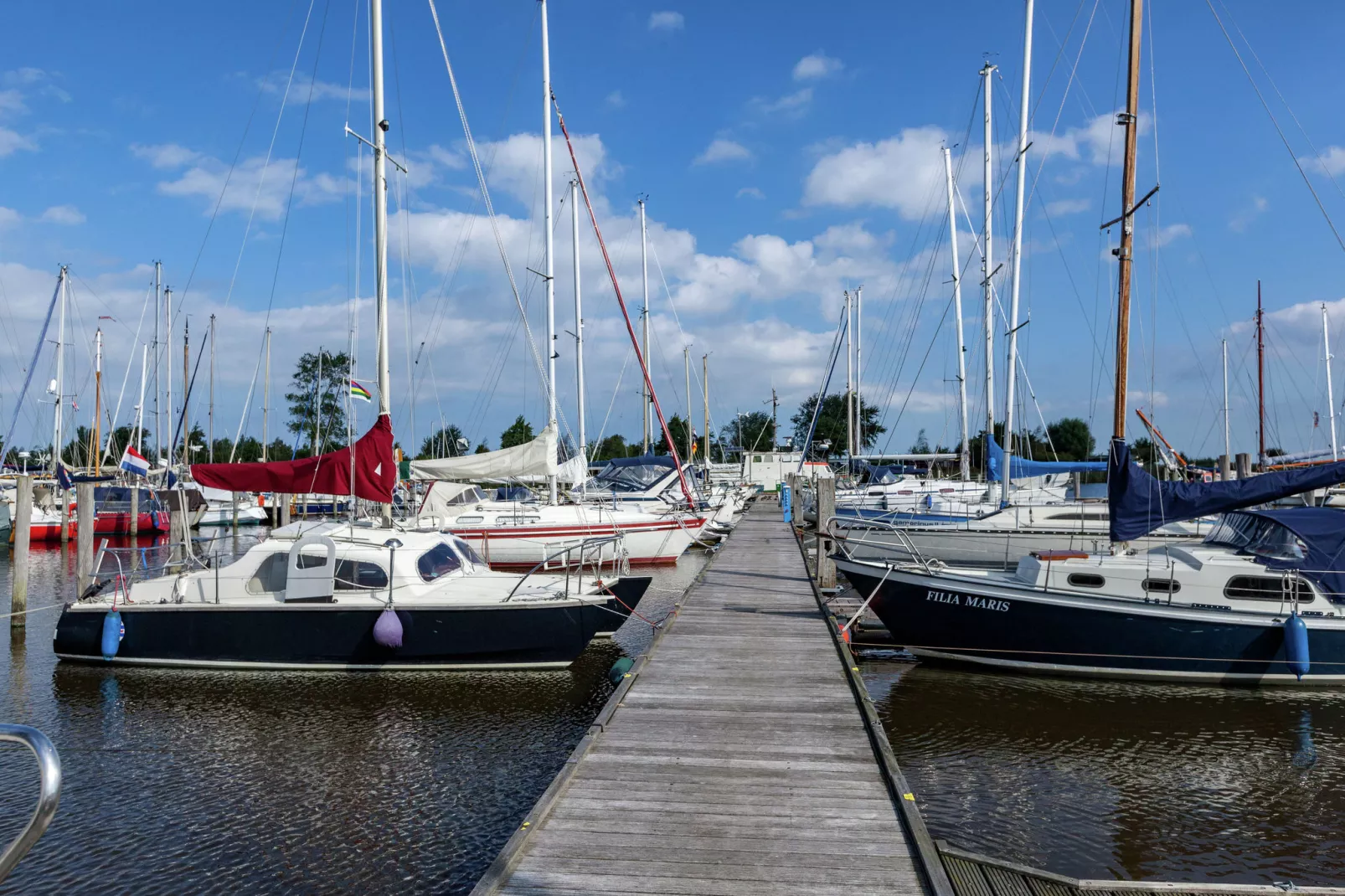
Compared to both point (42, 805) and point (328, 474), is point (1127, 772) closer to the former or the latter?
point (42, 805)

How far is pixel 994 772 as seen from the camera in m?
9.33

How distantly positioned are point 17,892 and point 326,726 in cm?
387

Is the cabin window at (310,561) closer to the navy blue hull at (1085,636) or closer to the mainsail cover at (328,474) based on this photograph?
the mainsail cover at (328,474)

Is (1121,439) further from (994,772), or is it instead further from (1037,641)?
(994,772)

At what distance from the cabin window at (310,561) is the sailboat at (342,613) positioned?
2cm

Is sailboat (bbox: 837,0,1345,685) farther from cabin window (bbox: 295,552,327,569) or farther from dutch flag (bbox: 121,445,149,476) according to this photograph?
dutch flag (bbox: 121,445,149,476)

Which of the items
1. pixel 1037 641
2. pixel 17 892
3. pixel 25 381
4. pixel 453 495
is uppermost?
pixel 25 381

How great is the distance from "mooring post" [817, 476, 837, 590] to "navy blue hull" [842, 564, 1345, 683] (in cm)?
345

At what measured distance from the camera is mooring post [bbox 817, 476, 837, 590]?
16938 millimetres

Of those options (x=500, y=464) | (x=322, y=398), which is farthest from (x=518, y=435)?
(x=500, y=464)

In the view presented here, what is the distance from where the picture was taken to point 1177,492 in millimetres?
12383

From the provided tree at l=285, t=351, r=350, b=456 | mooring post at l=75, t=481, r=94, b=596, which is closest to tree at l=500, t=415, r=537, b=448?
tree at l=285, t=351, r=350, b=456

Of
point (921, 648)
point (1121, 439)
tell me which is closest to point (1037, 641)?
point (921, 648)

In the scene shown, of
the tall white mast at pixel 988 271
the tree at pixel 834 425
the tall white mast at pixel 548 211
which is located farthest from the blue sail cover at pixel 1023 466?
the tree at pixel 834 425
